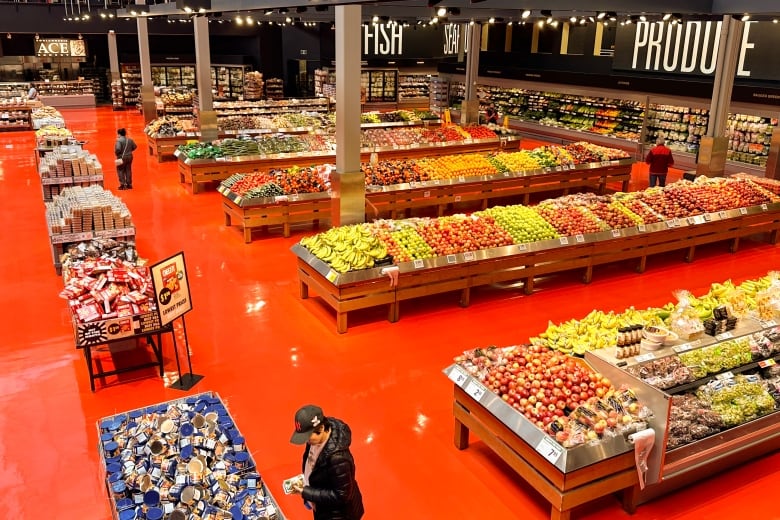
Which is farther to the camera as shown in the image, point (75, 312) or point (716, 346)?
point (75, 312)

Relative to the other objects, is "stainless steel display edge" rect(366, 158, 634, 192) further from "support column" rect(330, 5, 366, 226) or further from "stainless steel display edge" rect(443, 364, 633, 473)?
"stainless steel display edge" rect(443, 364, 633, 473)

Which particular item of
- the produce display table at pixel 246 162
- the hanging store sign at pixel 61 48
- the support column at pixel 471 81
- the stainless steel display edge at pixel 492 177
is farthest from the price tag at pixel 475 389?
the hanging store sign at pixel 61 48

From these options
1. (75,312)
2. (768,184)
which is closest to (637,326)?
(75,312)

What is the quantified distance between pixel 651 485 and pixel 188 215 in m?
9.83

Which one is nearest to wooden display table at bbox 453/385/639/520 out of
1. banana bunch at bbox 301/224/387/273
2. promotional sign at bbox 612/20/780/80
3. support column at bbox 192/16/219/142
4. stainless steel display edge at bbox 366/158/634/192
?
banana bunch at bbox 301/224/387/273

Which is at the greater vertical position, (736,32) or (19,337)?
(736,32)

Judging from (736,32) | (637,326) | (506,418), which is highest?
(736,32)

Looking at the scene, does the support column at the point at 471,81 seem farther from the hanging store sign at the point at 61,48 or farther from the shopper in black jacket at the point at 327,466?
the hanging store sign at the point at 61,48

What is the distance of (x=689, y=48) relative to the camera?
56.0 ft

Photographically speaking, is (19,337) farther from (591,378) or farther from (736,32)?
(736,32)

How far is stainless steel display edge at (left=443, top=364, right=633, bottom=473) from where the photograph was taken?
4.42 m

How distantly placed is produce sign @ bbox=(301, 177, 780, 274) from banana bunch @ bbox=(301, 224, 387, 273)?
0.20 ft

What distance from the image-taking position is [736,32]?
12.1 meters

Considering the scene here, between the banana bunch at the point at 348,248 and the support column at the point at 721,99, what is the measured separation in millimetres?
8110
